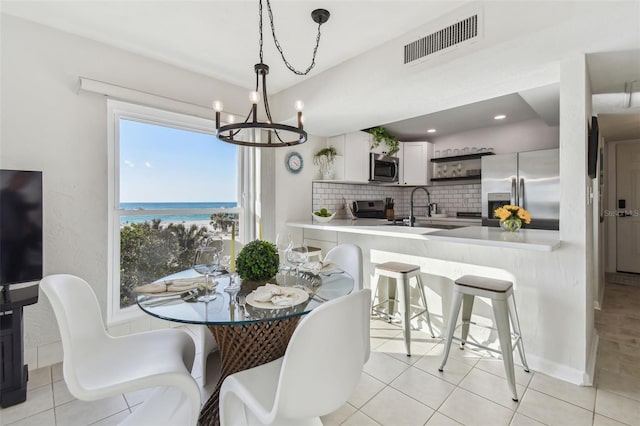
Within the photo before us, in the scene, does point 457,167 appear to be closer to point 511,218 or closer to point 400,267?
point 511,218

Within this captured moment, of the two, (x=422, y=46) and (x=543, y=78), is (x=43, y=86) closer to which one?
(x=422, y=46)

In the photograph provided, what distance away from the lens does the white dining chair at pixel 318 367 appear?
1.00 m

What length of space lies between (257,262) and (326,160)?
2580 millimetres

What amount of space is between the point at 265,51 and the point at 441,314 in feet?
9.18

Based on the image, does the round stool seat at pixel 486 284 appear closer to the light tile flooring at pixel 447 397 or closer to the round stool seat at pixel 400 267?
the round stool seat at pixel 400 267

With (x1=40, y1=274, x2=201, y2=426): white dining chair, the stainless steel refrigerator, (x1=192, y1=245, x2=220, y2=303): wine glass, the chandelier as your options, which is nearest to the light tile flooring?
(x1=40, y1=274, x2=201, y2=426): white dining chair

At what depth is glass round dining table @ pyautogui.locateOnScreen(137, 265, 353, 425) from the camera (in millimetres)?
1283

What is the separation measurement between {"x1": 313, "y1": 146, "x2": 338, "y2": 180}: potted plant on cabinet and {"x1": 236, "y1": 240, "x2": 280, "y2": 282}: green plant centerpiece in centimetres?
244

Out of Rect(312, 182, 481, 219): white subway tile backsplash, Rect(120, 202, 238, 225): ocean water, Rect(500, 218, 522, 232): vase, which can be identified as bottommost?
Rect(500, 218, 522, 232): vase

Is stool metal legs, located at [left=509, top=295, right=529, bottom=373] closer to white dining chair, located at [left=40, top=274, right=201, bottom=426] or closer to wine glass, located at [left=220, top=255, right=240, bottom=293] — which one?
wine glass, located at [left=220, top=255, right=240, bottom=293]

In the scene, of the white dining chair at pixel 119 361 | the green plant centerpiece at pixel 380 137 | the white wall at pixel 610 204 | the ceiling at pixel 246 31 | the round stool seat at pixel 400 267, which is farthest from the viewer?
the white wall at pixel 610 204

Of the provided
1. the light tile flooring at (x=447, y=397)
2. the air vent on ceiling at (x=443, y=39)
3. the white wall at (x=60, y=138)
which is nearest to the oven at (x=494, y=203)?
the light tile flooring at (x=447, y=397)

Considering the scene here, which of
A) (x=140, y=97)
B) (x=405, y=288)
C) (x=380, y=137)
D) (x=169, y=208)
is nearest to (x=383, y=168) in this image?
(x=380, y=137)

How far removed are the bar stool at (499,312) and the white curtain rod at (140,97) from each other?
2.80 m
